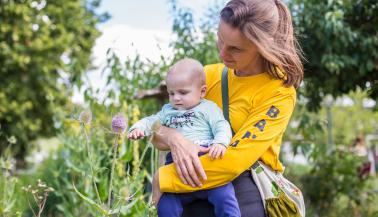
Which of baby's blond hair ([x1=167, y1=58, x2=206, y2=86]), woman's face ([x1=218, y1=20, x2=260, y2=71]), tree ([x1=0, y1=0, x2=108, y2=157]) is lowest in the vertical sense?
tree ([x1=0, y1=0, x2=108, y2=157])

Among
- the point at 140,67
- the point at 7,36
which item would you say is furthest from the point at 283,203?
the point at 7,36

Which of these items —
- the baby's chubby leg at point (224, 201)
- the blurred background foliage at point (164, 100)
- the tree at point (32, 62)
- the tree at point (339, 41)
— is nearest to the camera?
the baby's chubby leg at point (224, 201)

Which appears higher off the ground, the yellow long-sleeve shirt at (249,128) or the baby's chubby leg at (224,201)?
the yellow long-sleeve shirt at (249,128)

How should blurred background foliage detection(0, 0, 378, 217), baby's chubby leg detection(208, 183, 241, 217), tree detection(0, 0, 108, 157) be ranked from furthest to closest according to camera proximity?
tree detection(0, 0, 108, 157) → blurred background foliage detection(0, 0, 378, 217) → baby's chubby leg detection(208, 183, 241, 217)

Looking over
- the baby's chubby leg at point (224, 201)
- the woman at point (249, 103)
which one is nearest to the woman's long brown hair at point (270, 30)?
the woman at point (249, 103)

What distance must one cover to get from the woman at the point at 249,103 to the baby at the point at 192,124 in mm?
35

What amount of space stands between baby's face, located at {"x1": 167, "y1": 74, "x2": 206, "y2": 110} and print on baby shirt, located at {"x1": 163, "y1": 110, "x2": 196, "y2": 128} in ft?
0.09

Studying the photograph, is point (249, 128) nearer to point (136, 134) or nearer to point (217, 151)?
point (217, 151)

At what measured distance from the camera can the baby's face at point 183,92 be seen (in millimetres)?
1898

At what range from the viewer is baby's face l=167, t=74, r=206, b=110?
1898 mm

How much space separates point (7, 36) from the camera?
11.4 metres

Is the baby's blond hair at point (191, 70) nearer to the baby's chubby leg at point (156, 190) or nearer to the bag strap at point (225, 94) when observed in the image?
the bag strap at point (225, 94)

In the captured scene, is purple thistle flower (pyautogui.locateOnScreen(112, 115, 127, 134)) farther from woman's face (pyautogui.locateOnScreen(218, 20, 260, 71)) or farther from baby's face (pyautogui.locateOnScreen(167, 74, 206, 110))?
woman's face (pyautogui.locateOnScreen(218, 20, 260, 71))

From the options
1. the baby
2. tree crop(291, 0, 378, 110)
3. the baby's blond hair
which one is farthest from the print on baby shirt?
tree crop(291, 0, 378, 110)
